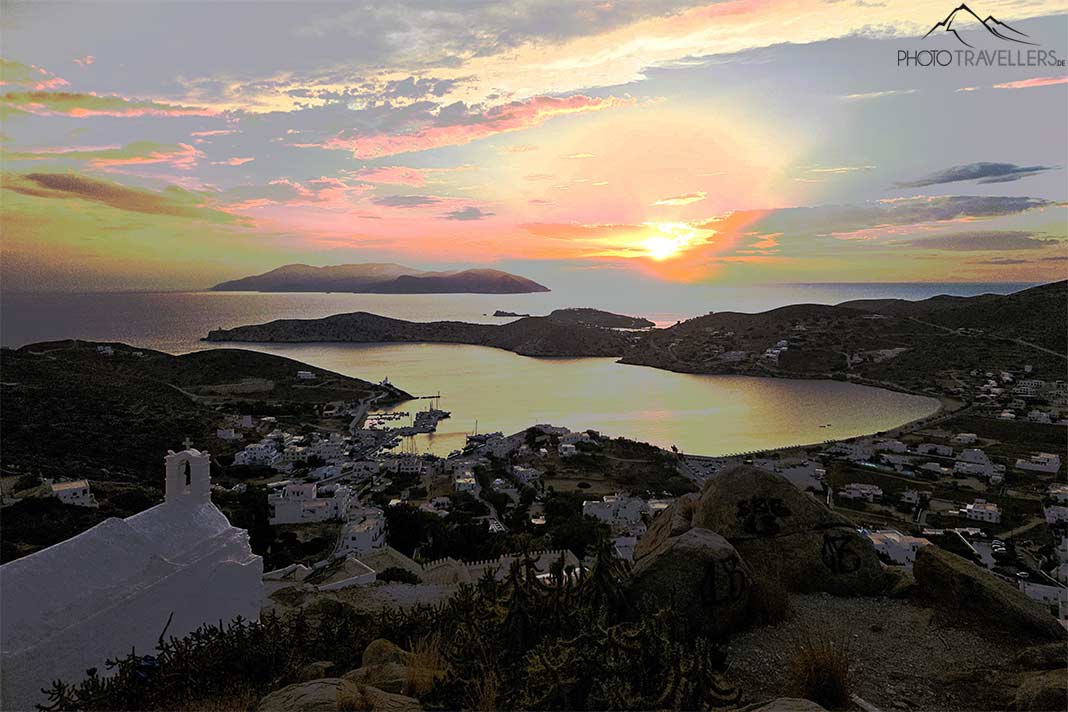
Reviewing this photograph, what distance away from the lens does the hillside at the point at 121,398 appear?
82.2ft

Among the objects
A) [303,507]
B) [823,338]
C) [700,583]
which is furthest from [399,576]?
[823,338]

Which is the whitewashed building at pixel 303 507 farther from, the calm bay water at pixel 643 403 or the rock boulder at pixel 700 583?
the rock boulder at pixel 700 583

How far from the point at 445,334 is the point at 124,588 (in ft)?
363

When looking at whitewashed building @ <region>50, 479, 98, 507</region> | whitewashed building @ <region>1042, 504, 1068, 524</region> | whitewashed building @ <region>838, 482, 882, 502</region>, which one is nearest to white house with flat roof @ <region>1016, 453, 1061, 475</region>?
whitewashed building @ <region>1042, 504, 1068, 524</region>

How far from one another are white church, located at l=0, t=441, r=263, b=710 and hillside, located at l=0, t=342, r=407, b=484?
17403 millimetres

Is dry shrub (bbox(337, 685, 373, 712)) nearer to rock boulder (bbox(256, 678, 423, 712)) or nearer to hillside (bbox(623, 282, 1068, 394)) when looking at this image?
rock boulder (bbox(256, 678, 423, 712))

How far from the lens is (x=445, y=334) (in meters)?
116

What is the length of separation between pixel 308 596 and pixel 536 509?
15196 millimetres

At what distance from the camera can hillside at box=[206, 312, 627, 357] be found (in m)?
97.2

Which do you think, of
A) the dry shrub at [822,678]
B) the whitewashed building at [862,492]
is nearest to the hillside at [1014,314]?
the whitewashed building at [862,492]

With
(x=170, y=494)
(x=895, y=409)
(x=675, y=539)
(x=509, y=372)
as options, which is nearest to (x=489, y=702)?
(x=675, y=539)

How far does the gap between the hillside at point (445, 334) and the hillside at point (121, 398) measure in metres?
41.0

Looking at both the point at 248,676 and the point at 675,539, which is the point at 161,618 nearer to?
the point at 248,676

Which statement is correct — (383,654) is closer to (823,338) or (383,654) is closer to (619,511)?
(619,511)
